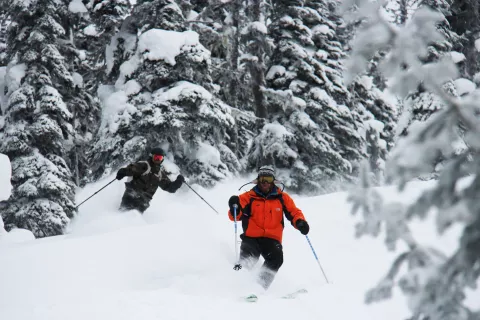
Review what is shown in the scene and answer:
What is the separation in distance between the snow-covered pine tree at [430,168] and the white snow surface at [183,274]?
2631 mm

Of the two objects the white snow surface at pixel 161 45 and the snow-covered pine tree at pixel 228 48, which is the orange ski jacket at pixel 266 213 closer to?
the white snow surface at pixel 161 45

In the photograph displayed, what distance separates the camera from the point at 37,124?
49.6 ft

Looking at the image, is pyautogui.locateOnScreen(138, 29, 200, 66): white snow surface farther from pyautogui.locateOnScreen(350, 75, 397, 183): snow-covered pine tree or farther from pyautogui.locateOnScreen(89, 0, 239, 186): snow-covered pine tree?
pyautogui.locateOnScreen(350, 75, 397, 183): snow-covered pine tree

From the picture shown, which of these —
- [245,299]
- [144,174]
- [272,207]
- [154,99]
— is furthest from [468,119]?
[154,99]

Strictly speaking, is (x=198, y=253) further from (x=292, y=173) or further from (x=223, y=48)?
(x=223, y=48)

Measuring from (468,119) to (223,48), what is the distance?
52.3ft

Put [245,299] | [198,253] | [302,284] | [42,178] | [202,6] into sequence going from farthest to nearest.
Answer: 1. [202,6]
2. [42,178]
3. [198,253]
4. [302,284]
5. [245,299]

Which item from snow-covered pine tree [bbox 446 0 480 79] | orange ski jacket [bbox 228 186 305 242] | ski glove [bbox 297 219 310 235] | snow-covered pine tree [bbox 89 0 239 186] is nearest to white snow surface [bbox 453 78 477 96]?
snow-covered pine tree [bbox 446 0 480 79]

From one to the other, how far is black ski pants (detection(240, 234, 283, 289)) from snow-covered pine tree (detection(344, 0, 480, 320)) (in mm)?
4265

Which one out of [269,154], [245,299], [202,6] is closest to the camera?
[245,299]

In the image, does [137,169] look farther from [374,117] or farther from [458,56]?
[374,117]

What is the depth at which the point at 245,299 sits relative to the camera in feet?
16.3

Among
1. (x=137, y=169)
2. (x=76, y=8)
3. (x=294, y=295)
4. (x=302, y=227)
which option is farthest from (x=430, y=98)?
(x=76, y=8)

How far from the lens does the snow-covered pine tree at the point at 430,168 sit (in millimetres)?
1528
